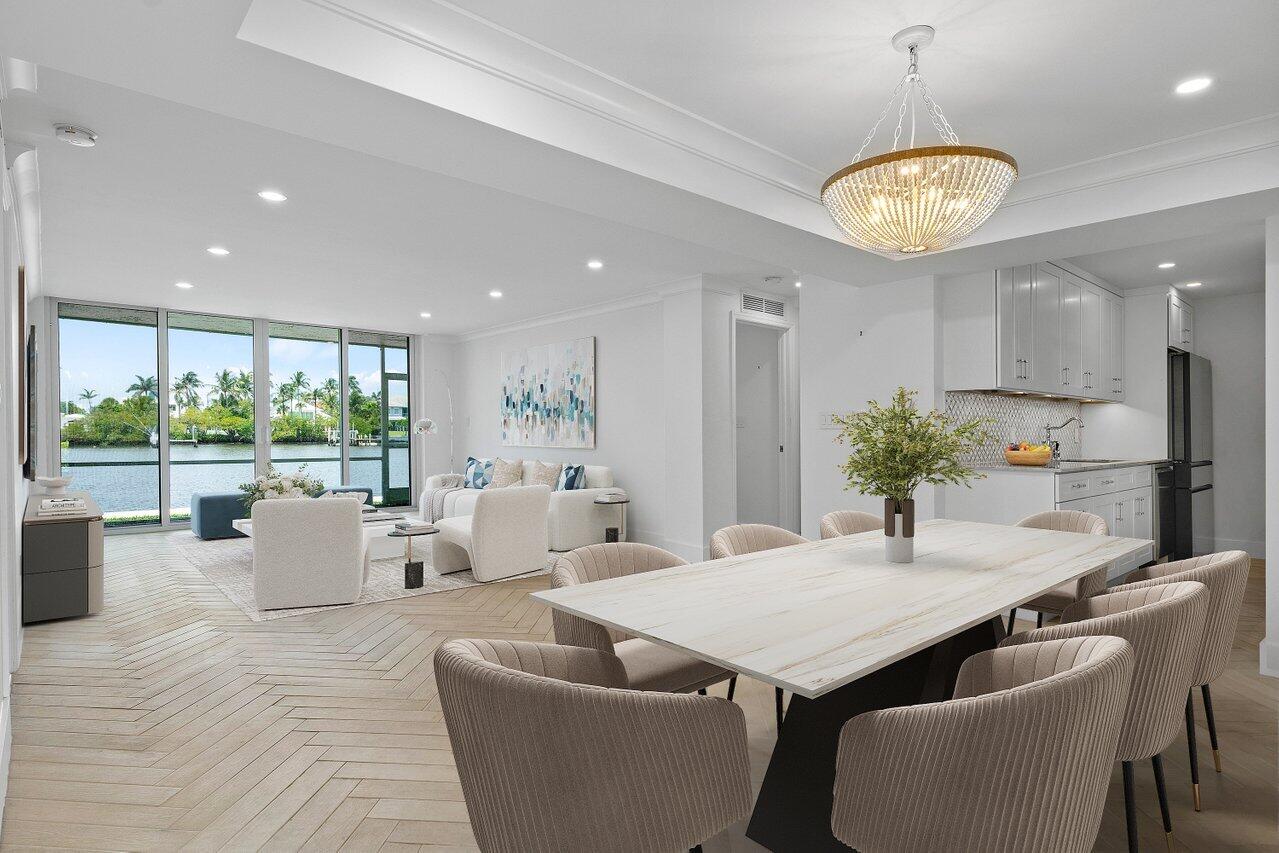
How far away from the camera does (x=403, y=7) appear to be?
209 cm

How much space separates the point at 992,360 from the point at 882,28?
269 centimetres

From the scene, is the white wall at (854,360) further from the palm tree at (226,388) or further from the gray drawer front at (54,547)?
the palm tree at (226,388)

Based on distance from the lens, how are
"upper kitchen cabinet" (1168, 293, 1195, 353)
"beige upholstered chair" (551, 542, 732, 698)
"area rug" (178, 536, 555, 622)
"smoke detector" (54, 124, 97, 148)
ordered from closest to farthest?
"beige upholstered chair" (551, 542, 732, 698) → "smoke detector" (54, 124, 97, 148) → "area rug" (178, 536, 555, 622) → "upper kitchen cabinet" (1168, 293, 1195, 353)

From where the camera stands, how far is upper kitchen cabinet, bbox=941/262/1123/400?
4379 mm

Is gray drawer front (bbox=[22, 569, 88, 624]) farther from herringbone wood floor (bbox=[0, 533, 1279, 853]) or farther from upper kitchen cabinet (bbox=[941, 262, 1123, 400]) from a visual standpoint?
upper kitchen cabinet (bbox=[941, 262, 1123, 400])

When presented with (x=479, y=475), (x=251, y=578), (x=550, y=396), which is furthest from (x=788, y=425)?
(x=251, y=578)

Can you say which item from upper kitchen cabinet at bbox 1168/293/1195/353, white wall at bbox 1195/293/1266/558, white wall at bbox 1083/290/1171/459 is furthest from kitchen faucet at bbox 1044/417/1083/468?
white wall at bbox 1195/293/1266/558

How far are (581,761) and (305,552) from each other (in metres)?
3.81

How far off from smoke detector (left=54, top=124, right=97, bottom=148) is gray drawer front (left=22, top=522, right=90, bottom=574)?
2.25 m

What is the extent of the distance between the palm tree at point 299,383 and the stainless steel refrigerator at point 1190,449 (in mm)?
9023

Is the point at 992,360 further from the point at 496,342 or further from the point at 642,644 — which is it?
the point at 496,342

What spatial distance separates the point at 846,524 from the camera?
3.36 metres

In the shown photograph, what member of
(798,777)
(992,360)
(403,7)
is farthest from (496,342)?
(798,777)

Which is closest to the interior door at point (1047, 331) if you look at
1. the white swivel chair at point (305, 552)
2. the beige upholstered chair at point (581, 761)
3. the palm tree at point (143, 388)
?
the beige upholstered chair at point (581, 761)
